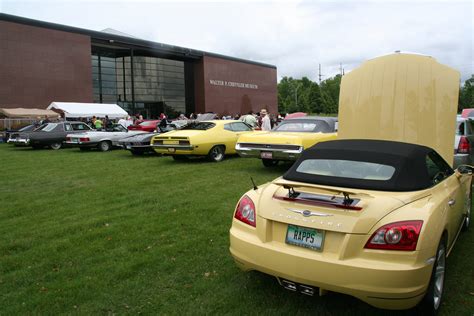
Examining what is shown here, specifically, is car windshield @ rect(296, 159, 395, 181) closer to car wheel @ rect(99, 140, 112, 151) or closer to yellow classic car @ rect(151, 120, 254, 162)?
yellow classic car @ rect(151, 120, 254, 162)

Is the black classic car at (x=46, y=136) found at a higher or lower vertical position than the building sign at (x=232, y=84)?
lower

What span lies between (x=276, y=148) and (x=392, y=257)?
654 centimetres

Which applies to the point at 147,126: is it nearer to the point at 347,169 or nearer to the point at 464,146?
the point at 464,146

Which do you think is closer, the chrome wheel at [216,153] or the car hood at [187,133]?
the car hood at [187,133]

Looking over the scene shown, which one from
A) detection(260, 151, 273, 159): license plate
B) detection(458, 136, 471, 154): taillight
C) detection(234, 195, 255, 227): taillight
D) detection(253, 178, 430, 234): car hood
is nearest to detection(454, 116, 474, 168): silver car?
detection(458, 136, 471, 154): taillight

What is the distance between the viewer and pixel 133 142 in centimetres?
1430

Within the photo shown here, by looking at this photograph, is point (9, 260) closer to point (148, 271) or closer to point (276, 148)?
point (148, 271)

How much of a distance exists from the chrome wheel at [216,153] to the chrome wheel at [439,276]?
30.1ft

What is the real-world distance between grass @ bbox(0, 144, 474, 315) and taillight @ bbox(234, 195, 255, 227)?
650 millimetres

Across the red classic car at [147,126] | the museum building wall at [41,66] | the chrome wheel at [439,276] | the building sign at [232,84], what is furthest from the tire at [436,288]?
the building sign at [232,84]

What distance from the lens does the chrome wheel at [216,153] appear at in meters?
12.1

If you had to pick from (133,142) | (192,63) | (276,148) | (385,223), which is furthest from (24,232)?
(192,63)

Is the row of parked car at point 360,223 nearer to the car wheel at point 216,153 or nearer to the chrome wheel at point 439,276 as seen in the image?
the chrome wheel at point 439,276

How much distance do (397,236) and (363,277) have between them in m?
0.38
